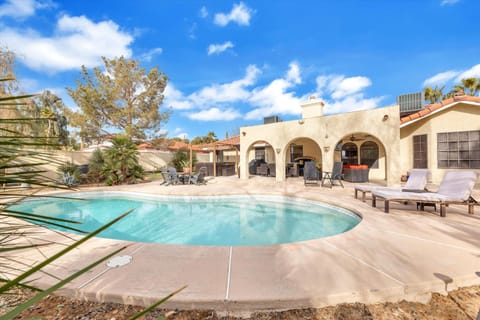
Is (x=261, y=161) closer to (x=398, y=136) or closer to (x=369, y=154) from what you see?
(x=369, y=154)

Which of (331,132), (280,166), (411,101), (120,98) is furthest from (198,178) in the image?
(411,101)

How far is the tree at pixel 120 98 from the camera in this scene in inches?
674

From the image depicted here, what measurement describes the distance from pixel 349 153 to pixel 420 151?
14.1 ft

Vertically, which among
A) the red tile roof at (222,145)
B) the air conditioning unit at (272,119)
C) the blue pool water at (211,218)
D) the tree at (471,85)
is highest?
the tree at (471,85)

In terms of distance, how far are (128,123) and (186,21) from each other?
9.83 meters

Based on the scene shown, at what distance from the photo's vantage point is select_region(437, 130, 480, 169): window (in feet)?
32.8

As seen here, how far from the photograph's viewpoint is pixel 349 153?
50.4ft

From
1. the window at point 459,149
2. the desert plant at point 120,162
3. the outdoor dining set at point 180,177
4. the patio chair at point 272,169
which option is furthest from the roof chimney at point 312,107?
the desert plant at point 120,162

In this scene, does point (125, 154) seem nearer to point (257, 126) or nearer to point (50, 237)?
point (257, 126)

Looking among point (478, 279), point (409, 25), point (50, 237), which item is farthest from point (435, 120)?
point (50, 237)

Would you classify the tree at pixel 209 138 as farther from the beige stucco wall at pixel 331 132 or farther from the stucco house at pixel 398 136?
the stucco house at pixel 398 136

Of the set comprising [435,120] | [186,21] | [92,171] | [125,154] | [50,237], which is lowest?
[50,237]

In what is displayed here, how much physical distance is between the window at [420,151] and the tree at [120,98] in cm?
1965

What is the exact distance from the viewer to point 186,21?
15.7m
